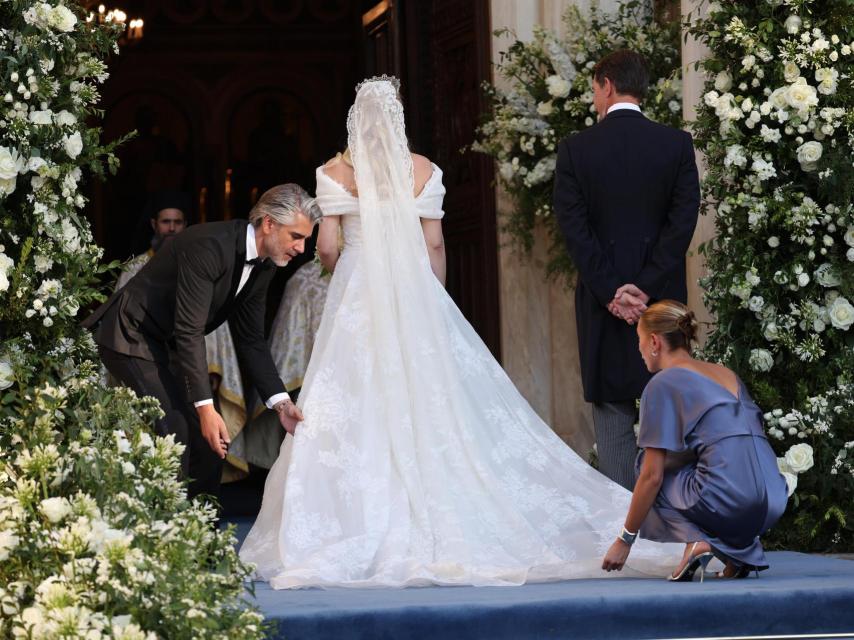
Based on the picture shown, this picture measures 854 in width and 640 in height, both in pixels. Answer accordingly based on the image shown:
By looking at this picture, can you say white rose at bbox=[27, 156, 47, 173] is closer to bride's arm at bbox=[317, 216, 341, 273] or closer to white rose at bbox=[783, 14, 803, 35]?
bride's arm at bbox=[317, 216, 341, 273]

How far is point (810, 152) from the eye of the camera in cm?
614

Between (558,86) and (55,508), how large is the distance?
4.51 metres

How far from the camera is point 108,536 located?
12.4 feet

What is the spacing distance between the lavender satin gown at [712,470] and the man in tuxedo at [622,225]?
4.00ft

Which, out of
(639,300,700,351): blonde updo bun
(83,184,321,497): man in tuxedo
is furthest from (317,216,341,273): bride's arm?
(639,300,700,351): blonde updo bun

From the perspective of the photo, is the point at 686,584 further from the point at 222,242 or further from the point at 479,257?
the point at 479,257

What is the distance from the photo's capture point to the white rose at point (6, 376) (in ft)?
16.1

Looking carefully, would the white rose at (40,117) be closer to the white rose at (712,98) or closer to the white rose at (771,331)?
the white rose at (712,98)

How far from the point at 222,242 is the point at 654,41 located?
9.87 ft

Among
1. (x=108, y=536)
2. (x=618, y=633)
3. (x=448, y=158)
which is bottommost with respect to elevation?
(x=618, y=633)

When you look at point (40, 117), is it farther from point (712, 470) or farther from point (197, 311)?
point (712, 470)

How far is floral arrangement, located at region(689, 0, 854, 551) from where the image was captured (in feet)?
20.1

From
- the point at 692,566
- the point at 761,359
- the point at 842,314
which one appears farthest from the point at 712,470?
the point at 842,314

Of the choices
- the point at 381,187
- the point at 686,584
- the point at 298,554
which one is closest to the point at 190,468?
the point at 298,554
